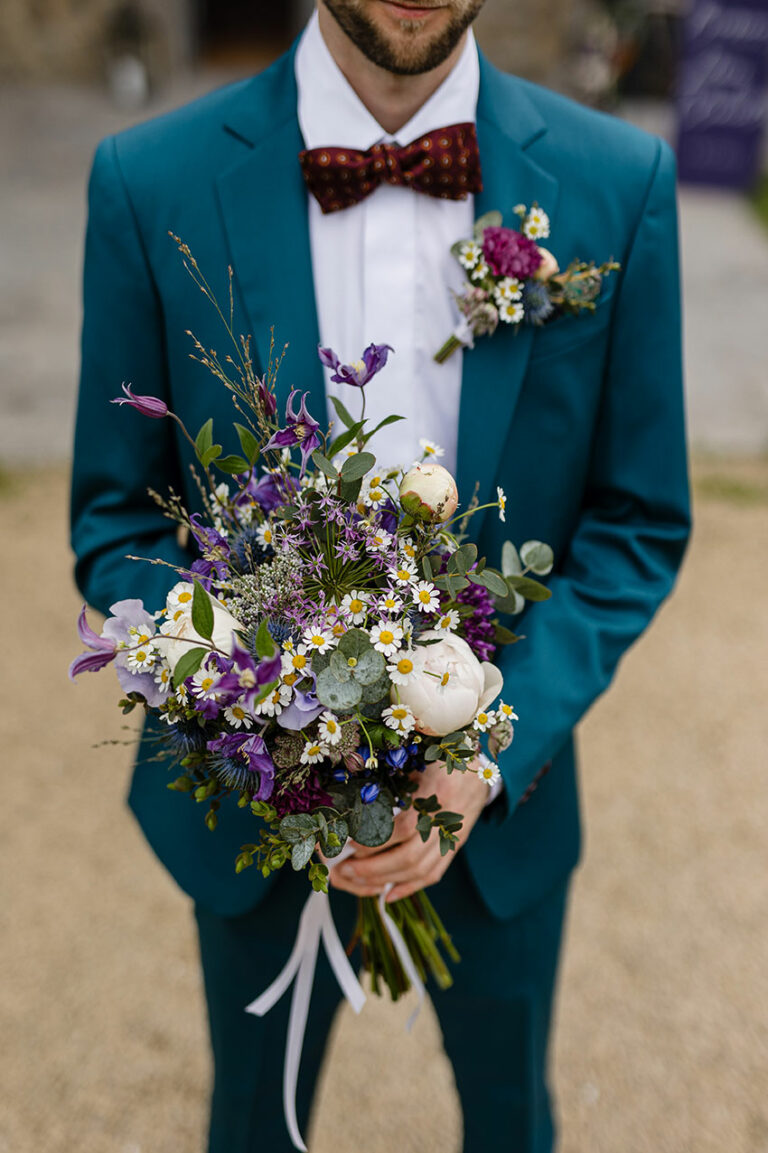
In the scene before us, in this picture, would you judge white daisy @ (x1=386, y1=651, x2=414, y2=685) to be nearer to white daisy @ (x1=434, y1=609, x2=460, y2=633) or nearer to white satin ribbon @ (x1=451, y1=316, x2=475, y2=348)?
white daisy @ (x1=434, y1=609, x2=460, y2=633)

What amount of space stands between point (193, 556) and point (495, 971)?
2.95 feet

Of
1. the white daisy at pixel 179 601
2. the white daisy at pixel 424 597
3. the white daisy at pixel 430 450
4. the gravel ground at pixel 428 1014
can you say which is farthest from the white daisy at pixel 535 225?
the gravel ground at pixel 428 1014

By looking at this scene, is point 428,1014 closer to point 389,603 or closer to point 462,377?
point 462,377

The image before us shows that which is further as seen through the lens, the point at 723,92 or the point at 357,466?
the point at 723,92

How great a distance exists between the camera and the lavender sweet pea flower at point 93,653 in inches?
49.8

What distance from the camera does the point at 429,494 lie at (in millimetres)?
1289

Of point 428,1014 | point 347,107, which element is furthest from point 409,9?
point 428,1014

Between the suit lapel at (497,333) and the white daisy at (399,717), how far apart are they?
0.51 metres

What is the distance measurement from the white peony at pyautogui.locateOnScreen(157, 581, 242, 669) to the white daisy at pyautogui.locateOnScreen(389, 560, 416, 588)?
7.5 inches

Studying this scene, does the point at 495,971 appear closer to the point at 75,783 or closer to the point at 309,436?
the point at 309,436

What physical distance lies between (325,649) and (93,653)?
279 mm

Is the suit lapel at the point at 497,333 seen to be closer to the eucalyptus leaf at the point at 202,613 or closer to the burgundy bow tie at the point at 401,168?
the burgundy bow tie at the point at 401,168

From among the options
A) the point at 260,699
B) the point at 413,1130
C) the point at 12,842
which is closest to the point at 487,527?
the point at 260,699

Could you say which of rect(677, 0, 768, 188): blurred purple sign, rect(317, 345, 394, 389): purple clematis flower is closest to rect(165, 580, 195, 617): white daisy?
rect(317, 345, 394, 389): purple clematis flower
